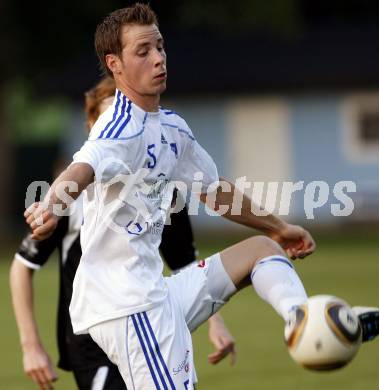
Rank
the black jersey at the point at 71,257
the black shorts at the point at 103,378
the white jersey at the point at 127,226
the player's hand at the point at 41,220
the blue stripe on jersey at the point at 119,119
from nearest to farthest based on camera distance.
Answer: the player's hand at the point at 41,220 < the blue stripe on jersey at the point at 119,119 < the white jersey at the point at 127,226 < the black shorts at the point at 103,378 < the black jersey at the point at 71,257

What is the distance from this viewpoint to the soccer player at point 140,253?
5039 mm

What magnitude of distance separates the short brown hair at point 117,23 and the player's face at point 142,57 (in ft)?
0.08

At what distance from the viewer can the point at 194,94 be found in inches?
1271

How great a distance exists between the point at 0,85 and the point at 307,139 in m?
8.08

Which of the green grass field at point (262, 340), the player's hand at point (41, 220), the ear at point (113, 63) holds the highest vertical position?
the ear at point (113, 63)

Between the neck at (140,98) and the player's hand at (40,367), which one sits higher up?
the neck at (140,98)

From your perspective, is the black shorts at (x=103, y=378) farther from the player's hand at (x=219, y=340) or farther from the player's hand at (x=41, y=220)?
the player's hand at (x=41, y=220)

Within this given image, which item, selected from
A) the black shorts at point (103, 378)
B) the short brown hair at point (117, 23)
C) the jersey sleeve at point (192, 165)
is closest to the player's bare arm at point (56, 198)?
the short brown hair at point (117, 23)

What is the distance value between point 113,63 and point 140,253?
0.81 m

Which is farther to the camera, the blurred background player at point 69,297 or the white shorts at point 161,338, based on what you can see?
the blurred background player at point 69,297

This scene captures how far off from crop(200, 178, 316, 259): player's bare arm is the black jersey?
76cm

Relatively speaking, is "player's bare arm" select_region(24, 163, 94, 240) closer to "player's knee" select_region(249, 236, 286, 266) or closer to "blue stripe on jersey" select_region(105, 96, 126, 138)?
"blue stripe on jersey" select_region(105, 96, 126, 138)

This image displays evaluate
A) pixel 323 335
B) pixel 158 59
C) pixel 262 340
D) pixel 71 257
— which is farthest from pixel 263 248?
pixel 262 340

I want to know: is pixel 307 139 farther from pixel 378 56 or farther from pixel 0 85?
pixel 0 85
